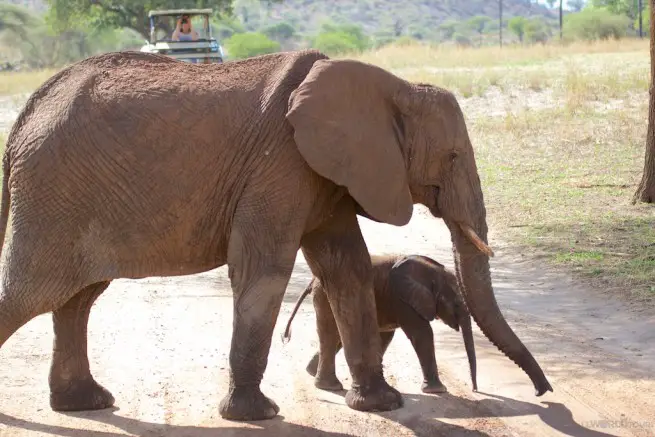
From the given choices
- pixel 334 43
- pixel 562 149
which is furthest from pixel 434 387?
pixel 334 43

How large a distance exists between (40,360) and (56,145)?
203 cm

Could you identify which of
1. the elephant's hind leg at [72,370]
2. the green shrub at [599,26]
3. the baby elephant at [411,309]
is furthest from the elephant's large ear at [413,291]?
the green shrub at [599,26]

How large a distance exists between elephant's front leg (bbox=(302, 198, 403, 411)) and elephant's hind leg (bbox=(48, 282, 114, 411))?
1.36m

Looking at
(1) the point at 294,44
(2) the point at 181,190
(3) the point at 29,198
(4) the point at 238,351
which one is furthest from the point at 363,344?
(1) the point at 294,44

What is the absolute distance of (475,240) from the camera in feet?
18.5

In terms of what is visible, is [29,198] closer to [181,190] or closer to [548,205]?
[181,190]

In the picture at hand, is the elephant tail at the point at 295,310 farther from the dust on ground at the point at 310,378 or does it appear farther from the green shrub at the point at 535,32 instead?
the green shrub at the point at 535,32

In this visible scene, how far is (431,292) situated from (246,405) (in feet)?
4.59

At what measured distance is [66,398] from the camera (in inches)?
239

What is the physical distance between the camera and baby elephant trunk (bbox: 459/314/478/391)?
20.3 ft

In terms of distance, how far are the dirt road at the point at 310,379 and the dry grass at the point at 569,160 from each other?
1009 mm

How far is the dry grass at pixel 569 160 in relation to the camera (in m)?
9.98

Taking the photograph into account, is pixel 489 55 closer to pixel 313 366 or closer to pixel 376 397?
pixel 313 366

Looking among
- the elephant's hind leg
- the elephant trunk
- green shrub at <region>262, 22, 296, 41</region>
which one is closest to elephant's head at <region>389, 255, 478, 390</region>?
the elephant trunk
